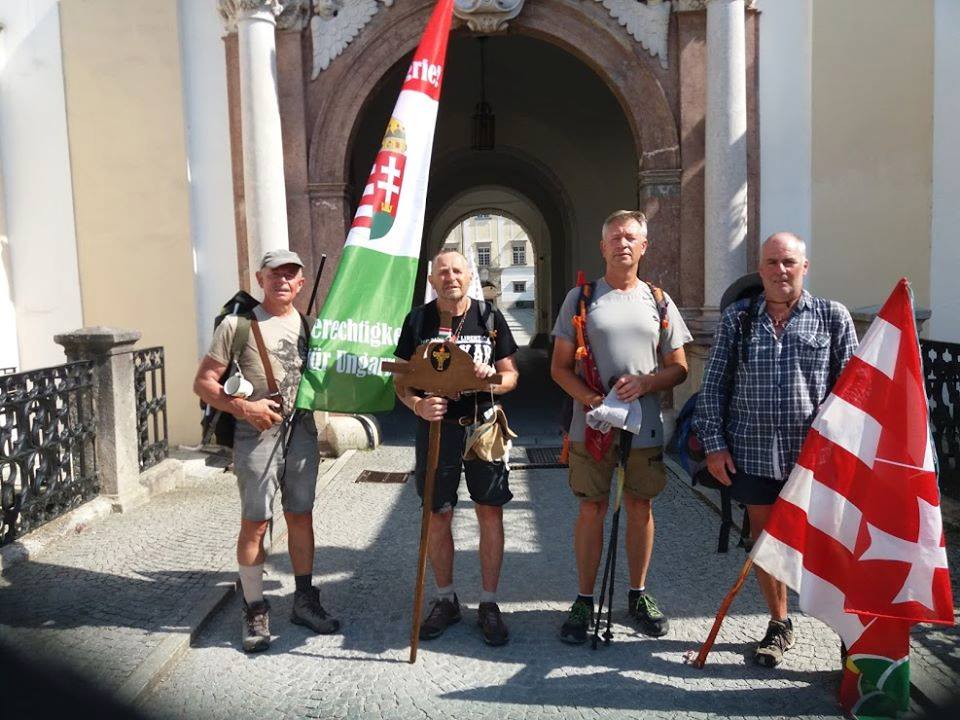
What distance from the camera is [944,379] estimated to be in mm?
5043

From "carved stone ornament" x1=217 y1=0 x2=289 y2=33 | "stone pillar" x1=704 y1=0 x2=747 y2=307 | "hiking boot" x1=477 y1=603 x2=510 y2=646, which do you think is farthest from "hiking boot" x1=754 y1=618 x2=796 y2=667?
"carved stone ornament" x1=217 y1=0 x2=289 y2=33

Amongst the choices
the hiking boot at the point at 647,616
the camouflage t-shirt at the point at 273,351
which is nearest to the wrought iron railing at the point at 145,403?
the camouflage t-shirt at the point at 273,351

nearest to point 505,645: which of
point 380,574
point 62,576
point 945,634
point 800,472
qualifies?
point 380,574

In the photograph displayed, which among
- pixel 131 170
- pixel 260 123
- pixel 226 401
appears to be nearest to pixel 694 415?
pixel 226 401

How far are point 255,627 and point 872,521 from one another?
257cm

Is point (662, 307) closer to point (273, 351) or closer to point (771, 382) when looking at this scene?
point (771, 382)

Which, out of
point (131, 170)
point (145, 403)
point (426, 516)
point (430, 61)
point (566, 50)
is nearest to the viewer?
point (426, 516)

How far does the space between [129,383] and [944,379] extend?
225 inches

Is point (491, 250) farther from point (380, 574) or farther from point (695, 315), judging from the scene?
point (380, 574)

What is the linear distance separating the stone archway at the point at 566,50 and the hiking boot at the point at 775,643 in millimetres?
4634

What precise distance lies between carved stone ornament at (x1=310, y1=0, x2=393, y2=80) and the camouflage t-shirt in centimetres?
468

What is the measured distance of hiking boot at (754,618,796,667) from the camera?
3166 millimetres

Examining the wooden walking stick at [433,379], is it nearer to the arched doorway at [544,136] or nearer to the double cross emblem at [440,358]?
the double cross emblem at [440,358]

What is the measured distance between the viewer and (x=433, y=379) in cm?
323
